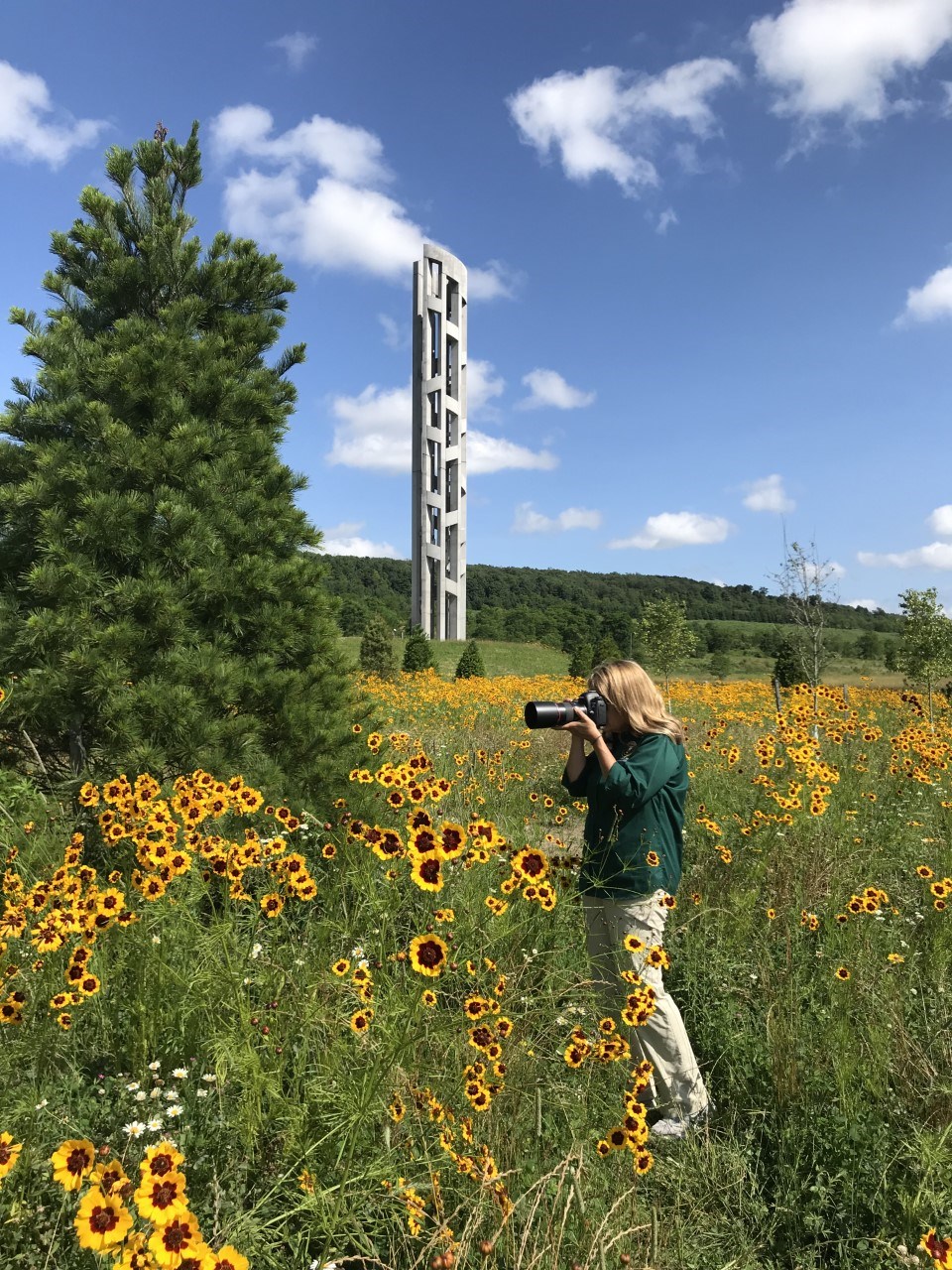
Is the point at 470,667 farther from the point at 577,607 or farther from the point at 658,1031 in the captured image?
the point at 577,607

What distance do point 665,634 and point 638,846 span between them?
59.6 feet

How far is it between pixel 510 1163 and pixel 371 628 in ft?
Result: 52.6

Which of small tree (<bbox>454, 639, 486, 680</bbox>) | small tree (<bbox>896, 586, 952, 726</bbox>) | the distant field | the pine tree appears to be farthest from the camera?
the distant field

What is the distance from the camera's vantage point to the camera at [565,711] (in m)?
2.81

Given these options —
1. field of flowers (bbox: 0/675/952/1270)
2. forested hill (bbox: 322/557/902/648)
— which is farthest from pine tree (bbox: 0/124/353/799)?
forested hill (bbox: 322/557/902/648)

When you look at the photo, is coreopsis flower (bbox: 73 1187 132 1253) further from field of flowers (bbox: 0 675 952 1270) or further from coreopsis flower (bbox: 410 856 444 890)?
coreopsis flower (bbox: 410 856 444 890)

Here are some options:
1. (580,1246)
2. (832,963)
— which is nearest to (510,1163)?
(580,1246)

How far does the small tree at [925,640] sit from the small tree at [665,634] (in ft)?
18.5

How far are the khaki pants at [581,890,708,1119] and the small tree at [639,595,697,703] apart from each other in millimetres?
17945

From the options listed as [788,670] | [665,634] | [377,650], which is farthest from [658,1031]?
[788,670]

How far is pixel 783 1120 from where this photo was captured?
266cm

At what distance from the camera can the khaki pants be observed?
278 cm

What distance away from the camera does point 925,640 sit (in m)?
15.5

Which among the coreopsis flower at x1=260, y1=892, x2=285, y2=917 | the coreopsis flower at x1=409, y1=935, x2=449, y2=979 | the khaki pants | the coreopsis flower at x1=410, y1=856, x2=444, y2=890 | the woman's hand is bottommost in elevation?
the khaki pants
